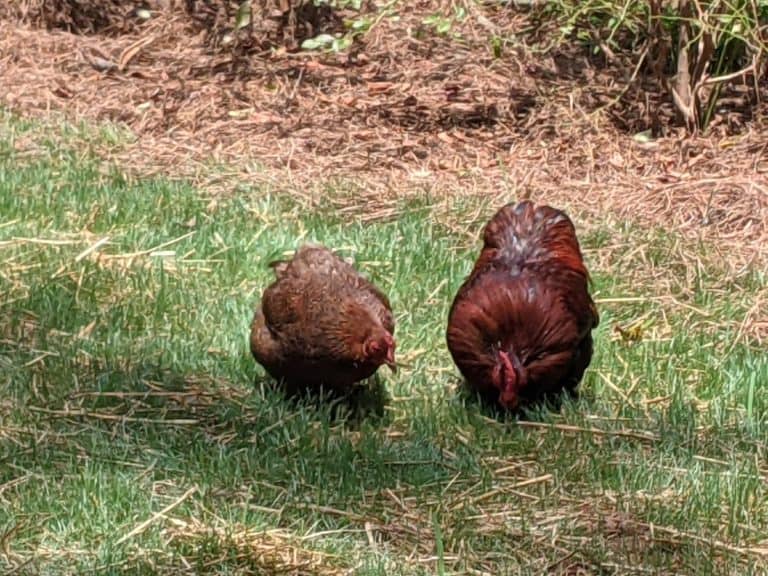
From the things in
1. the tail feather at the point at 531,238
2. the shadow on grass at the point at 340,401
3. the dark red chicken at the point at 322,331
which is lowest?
the shadow on grass at the point at 340,401

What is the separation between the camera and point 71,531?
14.0 ft

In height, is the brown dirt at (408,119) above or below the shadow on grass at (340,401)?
above

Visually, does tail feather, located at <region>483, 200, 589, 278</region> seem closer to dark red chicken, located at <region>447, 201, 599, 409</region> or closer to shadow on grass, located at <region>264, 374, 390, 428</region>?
dark red chicken, located at <region>447, 201, 599, 409</region>

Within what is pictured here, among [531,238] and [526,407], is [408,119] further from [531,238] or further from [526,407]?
[526,407]

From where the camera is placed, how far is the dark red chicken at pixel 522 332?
5.25 metres

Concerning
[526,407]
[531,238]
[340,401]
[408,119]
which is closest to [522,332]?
[526,407]

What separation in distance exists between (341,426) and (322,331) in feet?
1.23

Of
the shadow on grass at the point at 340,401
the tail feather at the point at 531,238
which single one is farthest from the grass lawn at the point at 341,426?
the tail feather at the point at 531,238

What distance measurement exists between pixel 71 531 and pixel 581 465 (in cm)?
182

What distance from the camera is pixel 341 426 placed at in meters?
5.18

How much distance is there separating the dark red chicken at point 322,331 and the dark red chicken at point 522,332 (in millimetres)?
335

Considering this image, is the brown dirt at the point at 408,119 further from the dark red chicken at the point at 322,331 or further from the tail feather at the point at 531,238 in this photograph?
the dark red chicken at the point at 322,331

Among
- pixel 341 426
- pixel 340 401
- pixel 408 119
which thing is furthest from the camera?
pixel 408 119

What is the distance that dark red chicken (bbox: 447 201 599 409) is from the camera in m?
5.25
